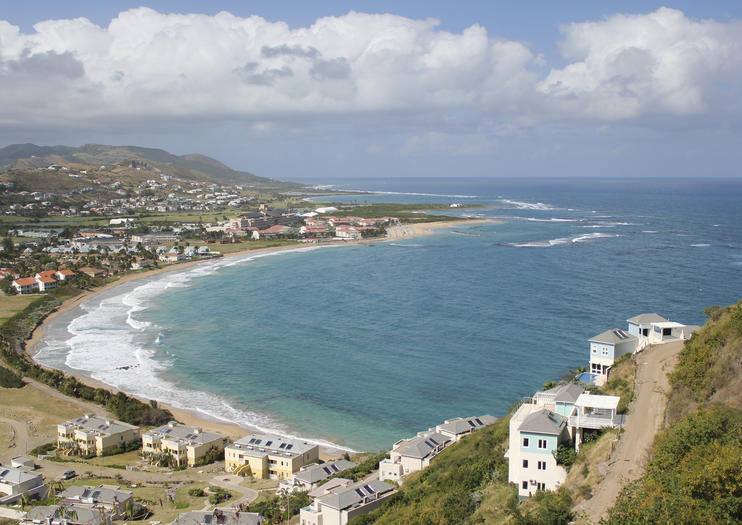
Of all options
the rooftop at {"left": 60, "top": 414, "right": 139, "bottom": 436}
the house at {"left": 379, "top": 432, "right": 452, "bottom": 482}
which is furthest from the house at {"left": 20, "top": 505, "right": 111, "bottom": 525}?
the house at {"left": 379, "top": 432, "right": 452, "bottom": 482}

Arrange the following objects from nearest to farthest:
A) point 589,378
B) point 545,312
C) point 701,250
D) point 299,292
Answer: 1. point 589,378
2. point 545,312
3. point 299,292
4. point 701,250

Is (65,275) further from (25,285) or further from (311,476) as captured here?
(311,476)

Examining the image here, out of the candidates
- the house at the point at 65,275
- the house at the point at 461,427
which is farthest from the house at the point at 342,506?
the house at the point at 65,275

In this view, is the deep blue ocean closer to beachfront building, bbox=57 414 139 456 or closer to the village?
the village

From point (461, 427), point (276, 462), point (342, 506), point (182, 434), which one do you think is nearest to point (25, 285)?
point (182, 434)

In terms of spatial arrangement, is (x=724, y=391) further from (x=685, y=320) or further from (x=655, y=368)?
(x=685, y=320)

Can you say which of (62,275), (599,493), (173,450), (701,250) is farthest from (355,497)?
(701,250)
